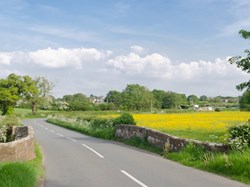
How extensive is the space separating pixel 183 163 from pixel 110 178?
4.05 m

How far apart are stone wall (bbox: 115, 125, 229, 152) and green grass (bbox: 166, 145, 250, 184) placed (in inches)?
13.0

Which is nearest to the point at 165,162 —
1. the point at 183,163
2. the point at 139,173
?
the point at 183,163

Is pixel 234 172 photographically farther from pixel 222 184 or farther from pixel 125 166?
pixel 125 166

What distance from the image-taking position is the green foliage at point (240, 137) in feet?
40.5

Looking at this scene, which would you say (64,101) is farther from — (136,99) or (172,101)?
(172,101)

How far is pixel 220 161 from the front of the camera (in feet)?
38.5

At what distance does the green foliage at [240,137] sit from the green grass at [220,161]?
0.32 meters

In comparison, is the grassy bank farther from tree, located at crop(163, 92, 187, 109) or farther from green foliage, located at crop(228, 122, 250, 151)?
tree, located at crop(163, 92, 187, 109)

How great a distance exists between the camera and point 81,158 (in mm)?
15570

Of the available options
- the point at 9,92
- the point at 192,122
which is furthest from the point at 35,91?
the point at 192,122

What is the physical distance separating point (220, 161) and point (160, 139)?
6505mm

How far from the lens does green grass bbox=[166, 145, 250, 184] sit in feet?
34.8

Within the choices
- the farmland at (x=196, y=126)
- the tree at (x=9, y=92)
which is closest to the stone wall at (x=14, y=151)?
the farmland at (x=196, y=126)

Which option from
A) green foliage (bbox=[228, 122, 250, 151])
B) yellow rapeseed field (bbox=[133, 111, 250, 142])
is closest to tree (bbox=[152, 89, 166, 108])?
yellow rapeseed field (bbox=[133, 111, 250, 142])
